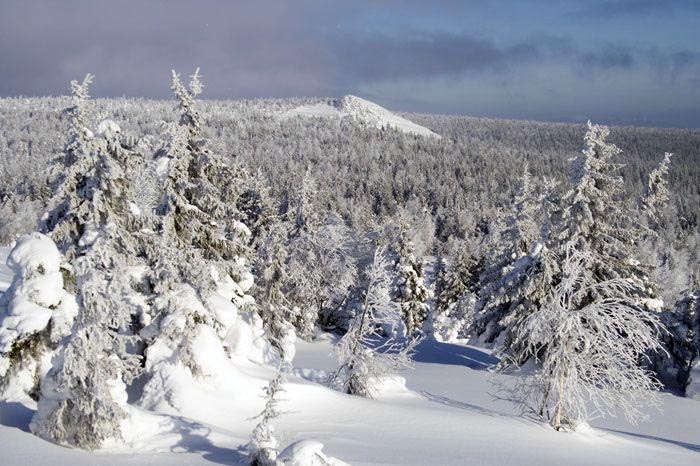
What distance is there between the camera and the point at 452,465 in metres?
10.5

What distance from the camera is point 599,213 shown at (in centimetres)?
2433

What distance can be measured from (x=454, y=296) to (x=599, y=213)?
3173 centimetres

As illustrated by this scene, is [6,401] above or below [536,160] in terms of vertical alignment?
below

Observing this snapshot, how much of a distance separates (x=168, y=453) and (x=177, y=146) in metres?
9.62

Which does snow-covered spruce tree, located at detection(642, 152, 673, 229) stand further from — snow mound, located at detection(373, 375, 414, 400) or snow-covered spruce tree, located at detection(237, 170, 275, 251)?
snow-covered spruce tree, located at detection(237, 170, 275, 251)

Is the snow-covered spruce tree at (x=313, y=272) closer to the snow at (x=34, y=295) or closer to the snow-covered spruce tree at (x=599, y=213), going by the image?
the snow-covered spruce tree at (x=599, y=213)

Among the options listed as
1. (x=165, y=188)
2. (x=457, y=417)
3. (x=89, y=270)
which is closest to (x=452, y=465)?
(x=457, y=417)

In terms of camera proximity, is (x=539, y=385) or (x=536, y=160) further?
(x=536, y=160)

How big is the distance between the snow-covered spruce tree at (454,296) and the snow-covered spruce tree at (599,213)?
2477cm

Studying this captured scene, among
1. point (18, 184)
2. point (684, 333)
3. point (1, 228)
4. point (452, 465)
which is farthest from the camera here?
point (18, 184)

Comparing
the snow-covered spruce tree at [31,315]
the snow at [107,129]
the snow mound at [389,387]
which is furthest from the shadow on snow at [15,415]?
the snow mound at [389,387]

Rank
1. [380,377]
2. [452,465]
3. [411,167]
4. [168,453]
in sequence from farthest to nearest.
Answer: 1. [411,167]
2. [380,377]
3. [452,465]
4. [168,453]

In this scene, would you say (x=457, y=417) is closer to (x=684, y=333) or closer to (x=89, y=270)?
(x=89, y=270)

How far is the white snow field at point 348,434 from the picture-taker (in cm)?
966
